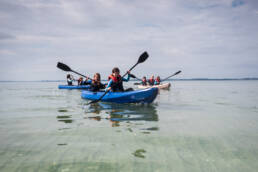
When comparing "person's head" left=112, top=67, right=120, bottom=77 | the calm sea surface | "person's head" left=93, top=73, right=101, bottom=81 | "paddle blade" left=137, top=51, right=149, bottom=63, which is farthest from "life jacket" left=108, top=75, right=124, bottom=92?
the calm sea surface

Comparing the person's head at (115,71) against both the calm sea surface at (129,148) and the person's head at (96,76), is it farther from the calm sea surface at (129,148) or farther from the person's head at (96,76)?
the calm sea surface at (129,148)

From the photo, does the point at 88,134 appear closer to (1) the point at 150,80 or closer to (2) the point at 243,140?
(2) the point at 243,140

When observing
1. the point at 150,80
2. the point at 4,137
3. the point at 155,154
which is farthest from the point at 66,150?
the point at 150,80

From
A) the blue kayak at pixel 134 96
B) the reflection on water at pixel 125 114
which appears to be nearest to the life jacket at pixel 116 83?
the blue kayak at pixel 134 96

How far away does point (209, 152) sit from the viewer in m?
3.81

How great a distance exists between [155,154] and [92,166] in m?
1.15

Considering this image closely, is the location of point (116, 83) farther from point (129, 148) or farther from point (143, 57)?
point (129, 148)

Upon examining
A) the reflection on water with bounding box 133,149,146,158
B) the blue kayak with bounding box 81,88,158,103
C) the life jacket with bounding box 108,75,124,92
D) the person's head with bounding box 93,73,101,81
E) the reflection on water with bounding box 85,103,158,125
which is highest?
the person's head with bounding box 93,73,101,81

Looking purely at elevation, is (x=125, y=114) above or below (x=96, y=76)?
below

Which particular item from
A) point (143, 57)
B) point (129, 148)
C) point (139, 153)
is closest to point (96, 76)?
point (143, 57)

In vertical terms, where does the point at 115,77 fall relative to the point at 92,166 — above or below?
above

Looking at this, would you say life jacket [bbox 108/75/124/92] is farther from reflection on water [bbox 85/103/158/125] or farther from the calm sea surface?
the calm sea surface

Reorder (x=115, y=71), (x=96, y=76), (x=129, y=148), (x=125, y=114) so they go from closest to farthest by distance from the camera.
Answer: (x=129, y=148) < (x=125, y=114) < (x=115, y=71) < (x=96, y=76)

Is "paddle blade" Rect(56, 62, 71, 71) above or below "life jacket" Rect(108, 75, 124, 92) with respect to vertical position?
above
